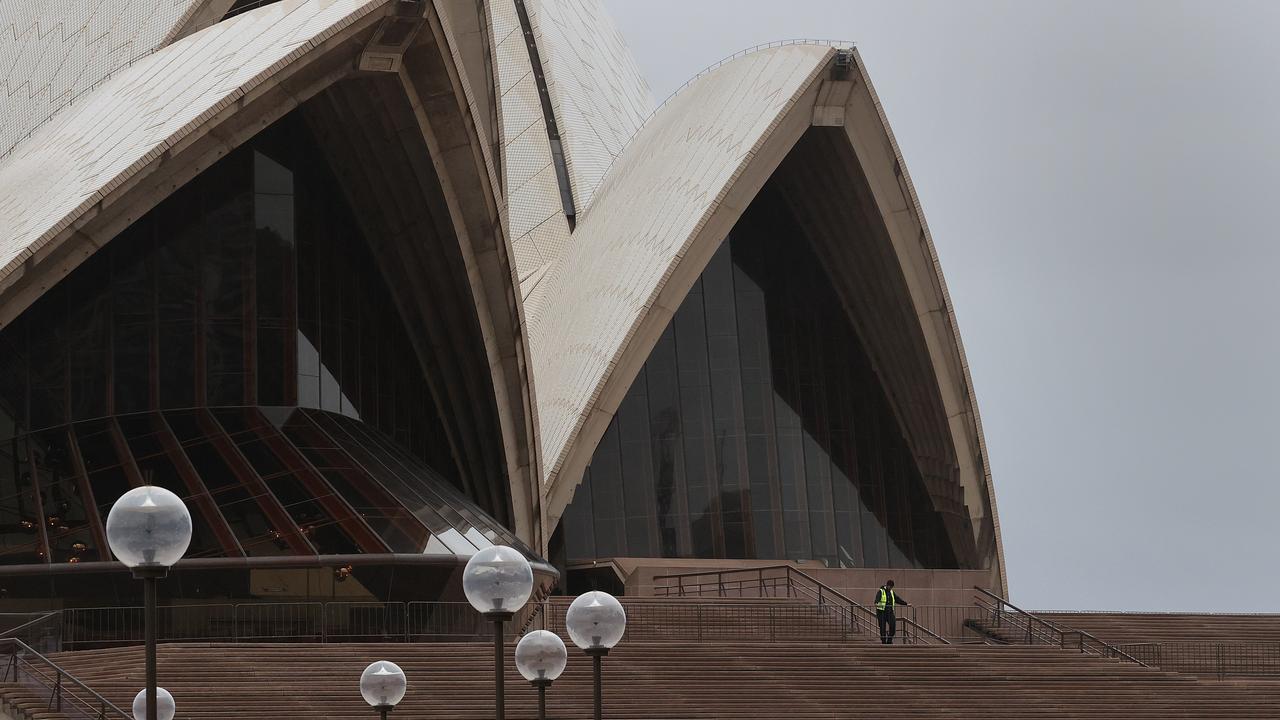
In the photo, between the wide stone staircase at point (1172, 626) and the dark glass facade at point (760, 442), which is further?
the dark glass facade at point (760, 442)

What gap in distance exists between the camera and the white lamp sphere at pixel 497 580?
1064 centimetres

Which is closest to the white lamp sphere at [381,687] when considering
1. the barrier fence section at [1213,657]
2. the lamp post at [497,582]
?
the lamp post at [497,582]

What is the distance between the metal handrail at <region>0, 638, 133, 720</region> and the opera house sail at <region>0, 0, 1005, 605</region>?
603cm

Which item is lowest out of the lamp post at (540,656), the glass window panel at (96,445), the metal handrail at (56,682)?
the metal handrail at (56,682)

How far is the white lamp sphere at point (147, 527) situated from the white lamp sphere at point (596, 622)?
10.9ft

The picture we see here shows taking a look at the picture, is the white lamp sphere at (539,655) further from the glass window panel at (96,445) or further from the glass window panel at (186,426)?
the glass window panel at (186,426)

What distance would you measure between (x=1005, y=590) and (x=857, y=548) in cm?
305

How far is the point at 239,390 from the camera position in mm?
Result: 30922

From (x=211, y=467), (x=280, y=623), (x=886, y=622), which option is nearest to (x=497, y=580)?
(x=280, y=623)

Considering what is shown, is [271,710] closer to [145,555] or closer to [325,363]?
[145,555]

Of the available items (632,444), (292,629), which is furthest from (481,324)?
(292,629)

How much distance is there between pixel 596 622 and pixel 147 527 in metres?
3.57

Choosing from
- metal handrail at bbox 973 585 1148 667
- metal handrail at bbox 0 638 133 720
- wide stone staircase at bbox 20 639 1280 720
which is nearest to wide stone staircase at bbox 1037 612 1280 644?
metal handrail at bbox 973 585 1148 667

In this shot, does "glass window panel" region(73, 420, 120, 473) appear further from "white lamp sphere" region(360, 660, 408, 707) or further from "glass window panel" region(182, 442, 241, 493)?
"white lamp sphere" region(360, 660, 408, 707)
